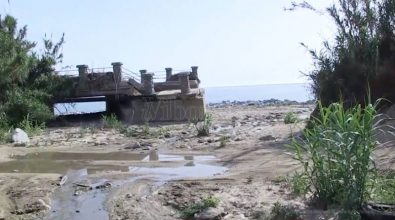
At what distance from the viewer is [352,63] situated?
1463 centimetres

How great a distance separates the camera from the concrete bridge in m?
24.5

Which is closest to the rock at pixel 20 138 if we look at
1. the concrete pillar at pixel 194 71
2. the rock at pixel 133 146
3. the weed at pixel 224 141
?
the rock at pixel 133 146

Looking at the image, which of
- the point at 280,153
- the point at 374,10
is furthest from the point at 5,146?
the point at 374,10

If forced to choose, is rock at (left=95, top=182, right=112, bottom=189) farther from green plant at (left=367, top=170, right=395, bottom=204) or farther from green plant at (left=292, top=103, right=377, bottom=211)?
green plant at (left=367, top=170, right=395, bottom=204)

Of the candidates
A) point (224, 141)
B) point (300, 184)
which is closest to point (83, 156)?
point (224, 141)

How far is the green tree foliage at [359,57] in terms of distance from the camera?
47.4 feet

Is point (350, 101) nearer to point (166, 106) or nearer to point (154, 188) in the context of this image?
point (154, 188)

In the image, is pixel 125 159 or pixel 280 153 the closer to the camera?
pixel 280 153

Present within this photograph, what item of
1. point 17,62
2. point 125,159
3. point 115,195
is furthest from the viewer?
point 17,62

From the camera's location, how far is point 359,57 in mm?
14531

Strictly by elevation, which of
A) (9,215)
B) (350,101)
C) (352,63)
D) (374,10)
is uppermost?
(374,10)

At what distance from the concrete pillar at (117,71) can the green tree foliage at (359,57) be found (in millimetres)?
12250

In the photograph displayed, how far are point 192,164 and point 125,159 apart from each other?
1996 mm

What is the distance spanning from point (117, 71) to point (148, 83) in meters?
1.65
